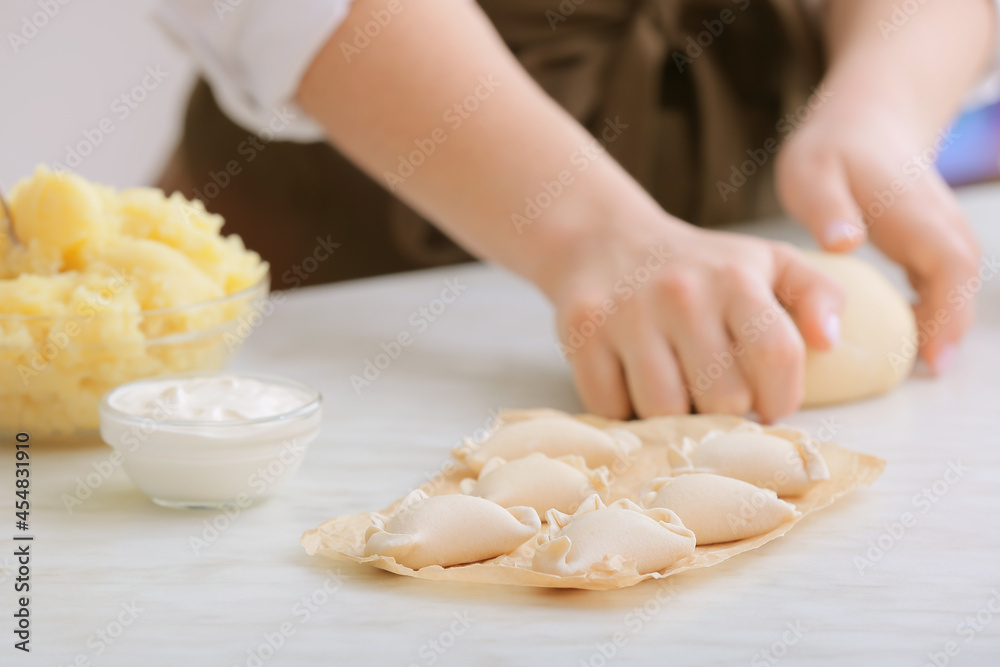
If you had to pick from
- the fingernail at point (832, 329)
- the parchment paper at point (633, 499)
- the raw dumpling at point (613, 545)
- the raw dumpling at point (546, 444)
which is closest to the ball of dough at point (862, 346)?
the fingernail at point (832, 329)

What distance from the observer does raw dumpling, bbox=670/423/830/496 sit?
0.65 metres

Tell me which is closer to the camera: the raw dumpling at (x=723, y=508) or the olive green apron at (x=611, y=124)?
the raw dumpling at (x=723, y=508)

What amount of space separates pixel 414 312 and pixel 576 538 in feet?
2.10

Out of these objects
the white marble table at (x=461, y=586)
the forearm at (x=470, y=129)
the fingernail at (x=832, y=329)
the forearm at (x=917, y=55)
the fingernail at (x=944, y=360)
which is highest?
the forearm at (x=917, y=55)

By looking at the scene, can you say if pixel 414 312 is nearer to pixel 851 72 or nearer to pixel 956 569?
pixel 851 72

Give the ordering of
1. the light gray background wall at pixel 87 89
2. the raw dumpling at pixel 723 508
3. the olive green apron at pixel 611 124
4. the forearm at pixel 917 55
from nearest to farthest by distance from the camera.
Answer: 1. the raw dumpling at pixel 723 508
2. the forearm at pixel 917 55
3. the olive green apron at pixel 611 124
4. the light gray background wall at pixel 87 89

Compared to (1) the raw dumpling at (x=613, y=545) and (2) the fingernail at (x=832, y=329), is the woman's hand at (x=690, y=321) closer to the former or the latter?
(2) the fingernail at (x=832, y=329)

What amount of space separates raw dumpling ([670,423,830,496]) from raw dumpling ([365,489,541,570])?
15 cm

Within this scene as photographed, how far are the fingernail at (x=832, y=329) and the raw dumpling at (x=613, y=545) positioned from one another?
330 mm

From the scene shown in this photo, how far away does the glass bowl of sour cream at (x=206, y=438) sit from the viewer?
626 millimetres

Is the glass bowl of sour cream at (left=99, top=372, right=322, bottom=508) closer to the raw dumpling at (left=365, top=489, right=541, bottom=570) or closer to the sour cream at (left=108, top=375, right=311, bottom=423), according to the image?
the sour cream at (left=108, top=375, right=311, bottom=423)

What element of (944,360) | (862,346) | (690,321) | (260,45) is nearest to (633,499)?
(690,321)

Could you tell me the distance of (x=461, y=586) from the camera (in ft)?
1.80

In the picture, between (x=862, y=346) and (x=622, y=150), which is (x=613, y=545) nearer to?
(x=862, y=346)
